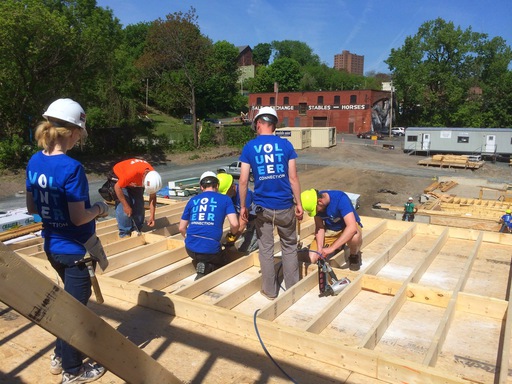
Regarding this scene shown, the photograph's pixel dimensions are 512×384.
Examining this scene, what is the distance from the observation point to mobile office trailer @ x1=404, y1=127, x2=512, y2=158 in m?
32.1

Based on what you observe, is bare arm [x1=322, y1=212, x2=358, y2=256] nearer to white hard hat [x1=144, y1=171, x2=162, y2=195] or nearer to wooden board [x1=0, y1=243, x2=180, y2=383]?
white hard hat [x1=144, y1=171, x2=162, y2=195]

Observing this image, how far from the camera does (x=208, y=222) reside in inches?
180

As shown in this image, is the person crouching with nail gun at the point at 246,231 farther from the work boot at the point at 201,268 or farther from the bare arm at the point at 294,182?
the bare arm at the point at 294,182

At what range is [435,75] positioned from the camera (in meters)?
49.0

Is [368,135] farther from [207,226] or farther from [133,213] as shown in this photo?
[207,226]

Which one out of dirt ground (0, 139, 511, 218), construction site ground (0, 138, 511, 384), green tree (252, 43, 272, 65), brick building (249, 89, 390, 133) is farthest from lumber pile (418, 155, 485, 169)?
green tree (252, 43, 272, 65)

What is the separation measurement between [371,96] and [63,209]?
4959cm

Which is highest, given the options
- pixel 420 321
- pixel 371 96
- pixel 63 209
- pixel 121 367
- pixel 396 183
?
pixel 371 96

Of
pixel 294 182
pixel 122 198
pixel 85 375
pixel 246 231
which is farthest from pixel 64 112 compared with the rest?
pixel 246 231

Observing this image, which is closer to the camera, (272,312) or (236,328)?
(236,328)

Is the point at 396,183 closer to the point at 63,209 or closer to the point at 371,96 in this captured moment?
the point at 63,209

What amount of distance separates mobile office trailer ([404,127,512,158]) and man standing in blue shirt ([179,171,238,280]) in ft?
109

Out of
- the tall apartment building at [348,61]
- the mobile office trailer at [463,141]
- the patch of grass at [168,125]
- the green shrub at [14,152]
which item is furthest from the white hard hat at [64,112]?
the tall apartment building at [348,61]

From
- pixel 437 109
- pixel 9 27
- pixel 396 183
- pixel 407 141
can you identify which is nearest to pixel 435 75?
pixel 437 109
